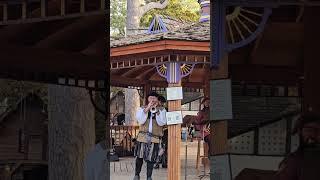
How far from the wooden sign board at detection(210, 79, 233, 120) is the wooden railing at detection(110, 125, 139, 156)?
8.72 m

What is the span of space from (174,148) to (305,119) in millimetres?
4398

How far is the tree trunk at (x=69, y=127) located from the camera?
4.67 metres

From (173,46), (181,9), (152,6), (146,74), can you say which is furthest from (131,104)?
(173,46)

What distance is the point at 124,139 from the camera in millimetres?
13070

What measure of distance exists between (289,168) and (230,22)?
120 centimetres

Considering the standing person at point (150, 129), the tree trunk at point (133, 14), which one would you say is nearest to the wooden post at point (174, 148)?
the standing person at point (150, 129)

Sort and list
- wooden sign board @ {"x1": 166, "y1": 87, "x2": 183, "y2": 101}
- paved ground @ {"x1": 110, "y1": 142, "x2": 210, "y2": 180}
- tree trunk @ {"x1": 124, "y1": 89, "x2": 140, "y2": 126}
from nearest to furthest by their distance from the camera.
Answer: wooden sign board @ {"x1": 166, "y1": 87, "x2": 183, "y2": 101}, paved ground @ {"x1": 110, "y1": 142, "x2": 210, "y2": 180}, tree trunk @ {"x1": 124, "y1": 89, "x2": 140, "y2": 126}

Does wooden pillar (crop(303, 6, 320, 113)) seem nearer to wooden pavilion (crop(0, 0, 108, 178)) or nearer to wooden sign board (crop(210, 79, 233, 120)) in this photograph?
wooden sign board (crop(210, 79, 233, 120))

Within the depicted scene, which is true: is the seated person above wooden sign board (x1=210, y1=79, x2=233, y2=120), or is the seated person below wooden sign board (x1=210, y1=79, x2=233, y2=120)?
below

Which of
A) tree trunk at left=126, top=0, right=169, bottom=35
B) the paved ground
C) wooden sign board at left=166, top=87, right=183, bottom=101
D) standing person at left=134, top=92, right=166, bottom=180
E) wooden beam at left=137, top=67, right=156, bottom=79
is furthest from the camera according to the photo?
tree trunk at left=126, top=0, right=169, bottom=35

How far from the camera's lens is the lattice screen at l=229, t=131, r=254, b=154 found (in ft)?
14.0

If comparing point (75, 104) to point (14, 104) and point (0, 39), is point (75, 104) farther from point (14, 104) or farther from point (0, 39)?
point (0, 39)

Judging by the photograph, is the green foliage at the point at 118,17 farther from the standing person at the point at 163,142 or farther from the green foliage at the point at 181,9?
the standing person at the point at 163,142

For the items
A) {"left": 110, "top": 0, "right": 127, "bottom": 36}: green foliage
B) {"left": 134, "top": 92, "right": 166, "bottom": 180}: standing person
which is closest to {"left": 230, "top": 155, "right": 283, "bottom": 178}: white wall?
{"left": 134, "top": 92, "right": 166, "bottom": 180}: standing person
